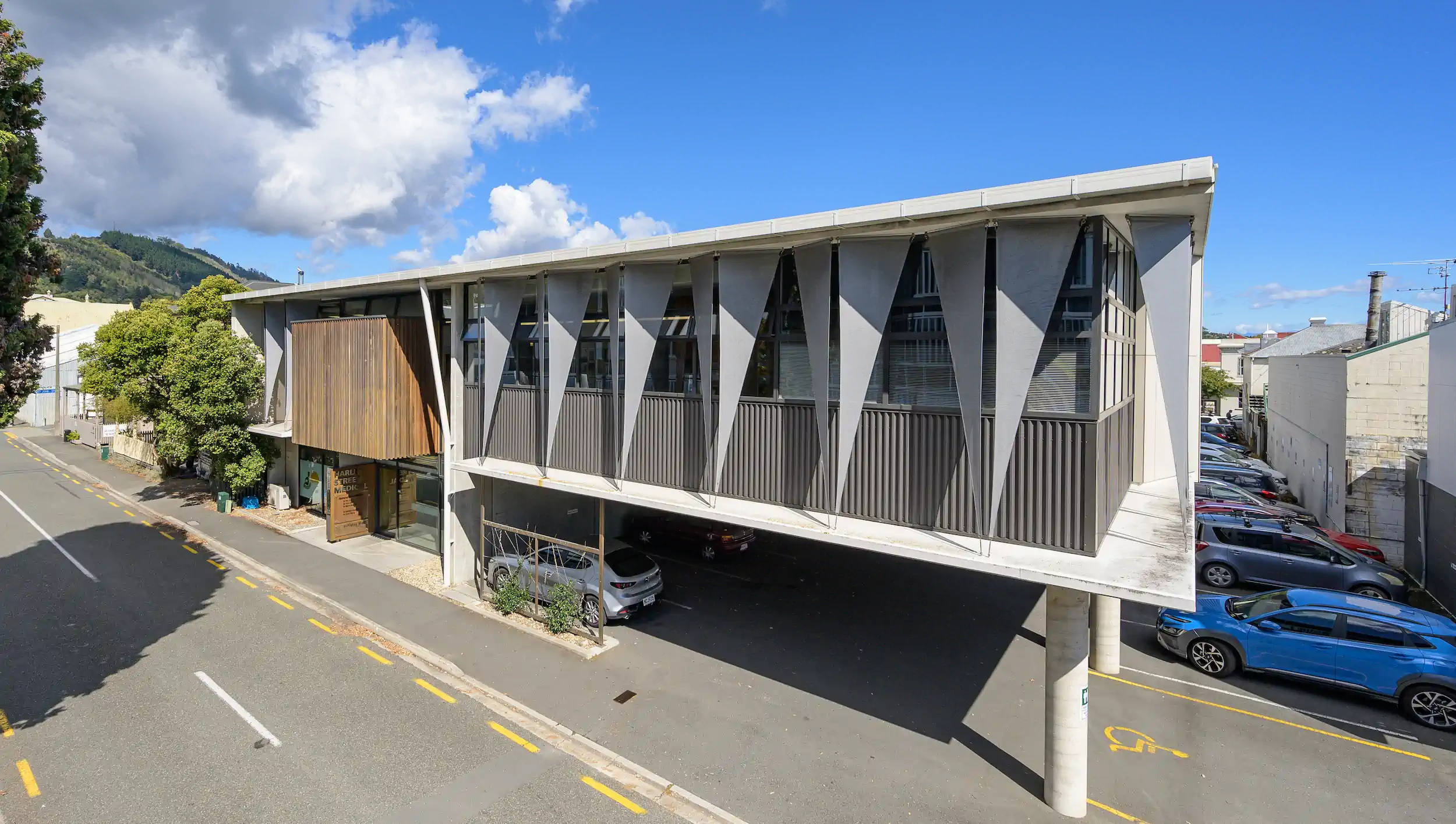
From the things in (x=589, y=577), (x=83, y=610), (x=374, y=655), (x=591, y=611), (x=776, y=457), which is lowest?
(x=374, y=655)

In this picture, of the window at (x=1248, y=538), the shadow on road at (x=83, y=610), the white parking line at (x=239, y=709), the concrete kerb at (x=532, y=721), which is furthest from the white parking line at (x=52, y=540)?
the window at (x=1248, y=538)

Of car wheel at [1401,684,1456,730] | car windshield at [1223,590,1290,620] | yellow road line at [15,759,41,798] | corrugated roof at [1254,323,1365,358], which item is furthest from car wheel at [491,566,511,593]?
corrugated roof at [1254,323,1365,358]

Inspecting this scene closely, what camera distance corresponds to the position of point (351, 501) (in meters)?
18.3

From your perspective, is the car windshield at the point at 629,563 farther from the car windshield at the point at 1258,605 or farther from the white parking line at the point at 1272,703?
the car windshield at the point at 1258,605

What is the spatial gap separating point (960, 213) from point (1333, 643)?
945 cm

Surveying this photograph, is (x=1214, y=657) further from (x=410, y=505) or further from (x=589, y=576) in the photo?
(x=410, y=505)

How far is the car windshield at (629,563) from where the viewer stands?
43.0ft

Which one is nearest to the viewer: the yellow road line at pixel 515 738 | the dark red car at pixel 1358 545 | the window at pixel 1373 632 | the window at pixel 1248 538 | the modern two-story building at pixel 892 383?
the modern two-story building at pixel 892 383

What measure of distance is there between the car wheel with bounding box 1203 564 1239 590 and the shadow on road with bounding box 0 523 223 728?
22166 mm

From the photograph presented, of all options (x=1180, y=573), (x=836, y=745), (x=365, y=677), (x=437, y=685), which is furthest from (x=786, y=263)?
(x=365, y=677)

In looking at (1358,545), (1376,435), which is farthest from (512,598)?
(1376,435)

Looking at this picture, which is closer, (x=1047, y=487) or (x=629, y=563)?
(x=1047, y=487)

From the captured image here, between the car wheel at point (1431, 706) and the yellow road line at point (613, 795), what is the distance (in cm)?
1120

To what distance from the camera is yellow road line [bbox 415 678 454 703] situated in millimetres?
9797
